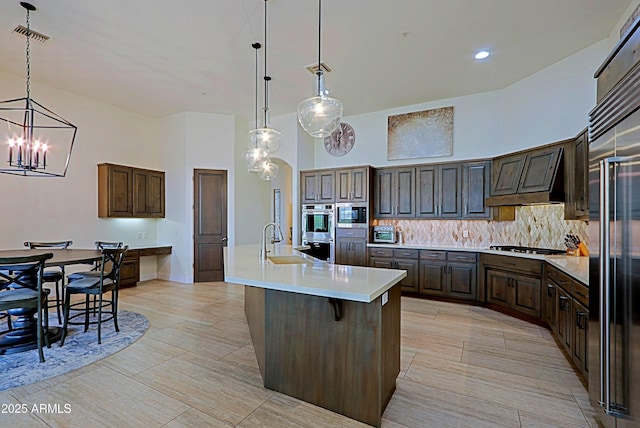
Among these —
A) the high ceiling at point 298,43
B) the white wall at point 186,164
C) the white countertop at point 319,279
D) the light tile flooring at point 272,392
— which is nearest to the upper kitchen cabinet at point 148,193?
the white wall at point 186,164

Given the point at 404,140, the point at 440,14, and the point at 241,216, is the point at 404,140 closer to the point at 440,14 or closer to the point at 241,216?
the point at 440,14

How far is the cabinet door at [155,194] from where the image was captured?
249 inches

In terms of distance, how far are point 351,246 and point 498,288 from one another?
2.47m

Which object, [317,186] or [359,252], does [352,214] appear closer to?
[359,252]

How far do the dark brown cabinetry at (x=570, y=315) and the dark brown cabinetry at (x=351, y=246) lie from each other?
2.84m

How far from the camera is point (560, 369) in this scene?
2742 millimetres

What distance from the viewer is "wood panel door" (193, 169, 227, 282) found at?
250 inches

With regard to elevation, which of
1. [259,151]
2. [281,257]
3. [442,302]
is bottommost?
[442,302]

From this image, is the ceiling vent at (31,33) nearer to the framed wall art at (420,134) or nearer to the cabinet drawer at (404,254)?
the framed wall art at (420,134)

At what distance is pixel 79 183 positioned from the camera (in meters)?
5.46

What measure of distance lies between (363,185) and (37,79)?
566 centimetres

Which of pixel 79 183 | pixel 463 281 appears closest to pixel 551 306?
pixel 463 281

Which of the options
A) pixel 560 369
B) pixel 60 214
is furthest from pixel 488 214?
pixel 60 214

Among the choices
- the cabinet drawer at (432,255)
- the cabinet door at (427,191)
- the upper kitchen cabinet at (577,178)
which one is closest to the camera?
the upper kitchen cabinet at (577,178)
